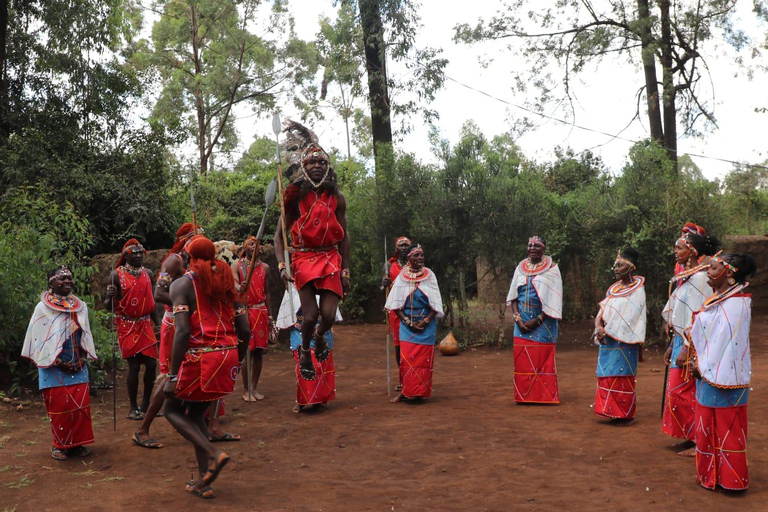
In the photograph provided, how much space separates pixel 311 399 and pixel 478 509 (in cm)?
375

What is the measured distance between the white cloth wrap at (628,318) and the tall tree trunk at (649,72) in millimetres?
11352

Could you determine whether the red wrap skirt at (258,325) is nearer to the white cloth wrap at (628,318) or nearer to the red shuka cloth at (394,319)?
the red shuka cloth at (394,319)

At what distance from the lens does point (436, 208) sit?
14.4m

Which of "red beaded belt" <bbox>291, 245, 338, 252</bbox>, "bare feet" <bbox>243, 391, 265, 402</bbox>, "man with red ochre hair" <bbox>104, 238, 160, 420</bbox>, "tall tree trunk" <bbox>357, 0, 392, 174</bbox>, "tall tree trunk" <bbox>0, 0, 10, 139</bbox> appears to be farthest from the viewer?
"tall tree trunk" <bbox>357, 0, 392, 174</bbox>

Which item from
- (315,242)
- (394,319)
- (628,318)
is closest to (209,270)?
(315,242)

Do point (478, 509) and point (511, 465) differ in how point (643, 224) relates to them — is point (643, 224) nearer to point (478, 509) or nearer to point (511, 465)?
point (511, 465)

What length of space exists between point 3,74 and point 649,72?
15609 mm

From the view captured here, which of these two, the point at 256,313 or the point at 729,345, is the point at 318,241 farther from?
the point at 729,345

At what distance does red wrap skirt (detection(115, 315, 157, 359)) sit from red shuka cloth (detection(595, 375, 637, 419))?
189 inches

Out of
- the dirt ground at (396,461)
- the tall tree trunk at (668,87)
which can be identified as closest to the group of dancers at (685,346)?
the dirt ground at (396,461)

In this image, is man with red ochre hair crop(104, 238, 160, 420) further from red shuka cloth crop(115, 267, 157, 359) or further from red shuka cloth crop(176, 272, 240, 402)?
red shuka cloth crop(176, 272, 240, 402)

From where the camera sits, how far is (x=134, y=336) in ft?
25.2

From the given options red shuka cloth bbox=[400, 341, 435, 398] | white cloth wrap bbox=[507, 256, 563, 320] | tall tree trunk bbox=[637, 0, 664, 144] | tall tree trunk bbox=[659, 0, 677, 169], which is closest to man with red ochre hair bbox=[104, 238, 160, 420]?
red shuka cloth bbox=[400, 341, 435, 398]

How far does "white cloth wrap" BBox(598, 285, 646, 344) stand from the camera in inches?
283
